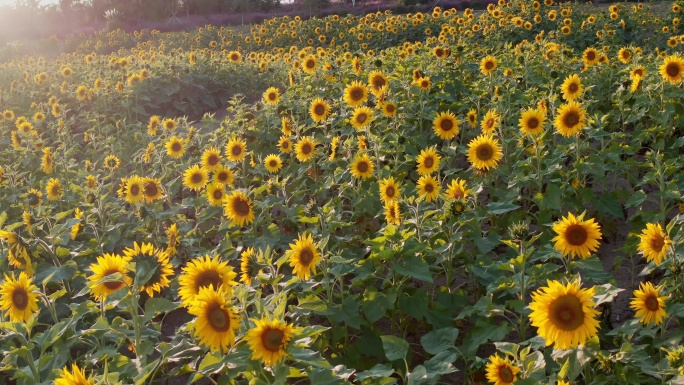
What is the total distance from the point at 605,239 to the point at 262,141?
364cm

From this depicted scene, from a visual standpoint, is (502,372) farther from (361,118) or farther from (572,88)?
(572,88)

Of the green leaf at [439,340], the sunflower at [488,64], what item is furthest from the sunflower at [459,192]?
the sunflower at [488,64]

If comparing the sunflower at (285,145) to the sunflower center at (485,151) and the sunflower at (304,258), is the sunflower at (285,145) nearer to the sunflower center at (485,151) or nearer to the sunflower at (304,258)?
the sunflower center at (485,151)

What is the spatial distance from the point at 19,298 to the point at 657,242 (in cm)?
306

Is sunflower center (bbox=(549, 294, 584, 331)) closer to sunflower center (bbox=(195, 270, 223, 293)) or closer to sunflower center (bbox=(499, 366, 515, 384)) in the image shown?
sunflower center (bbox=(499, 366, 515, 384))

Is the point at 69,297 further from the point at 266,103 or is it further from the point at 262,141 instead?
the point at 266,103

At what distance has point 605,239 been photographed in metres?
4.65

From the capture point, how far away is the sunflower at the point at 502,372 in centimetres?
236

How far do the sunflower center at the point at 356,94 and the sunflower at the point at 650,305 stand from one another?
12.4 feet

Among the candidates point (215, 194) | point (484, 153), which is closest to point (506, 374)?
point (484, 153)

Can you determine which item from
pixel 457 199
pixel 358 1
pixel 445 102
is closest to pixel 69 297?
pixel 457 199

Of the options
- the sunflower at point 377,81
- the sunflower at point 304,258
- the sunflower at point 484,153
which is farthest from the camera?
the sunflower at point 377,81

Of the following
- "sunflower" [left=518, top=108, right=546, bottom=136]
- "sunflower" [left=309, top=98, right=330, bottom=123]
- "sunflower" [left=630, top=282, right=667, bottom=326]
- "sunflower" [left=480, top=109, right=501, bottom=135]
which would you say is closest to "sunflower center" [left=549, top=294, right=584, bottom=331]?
"sunflower" [left=630, top=282, right=667, bottom=326]

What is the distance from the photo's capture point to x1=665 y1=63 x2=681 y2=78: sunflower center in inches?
221
